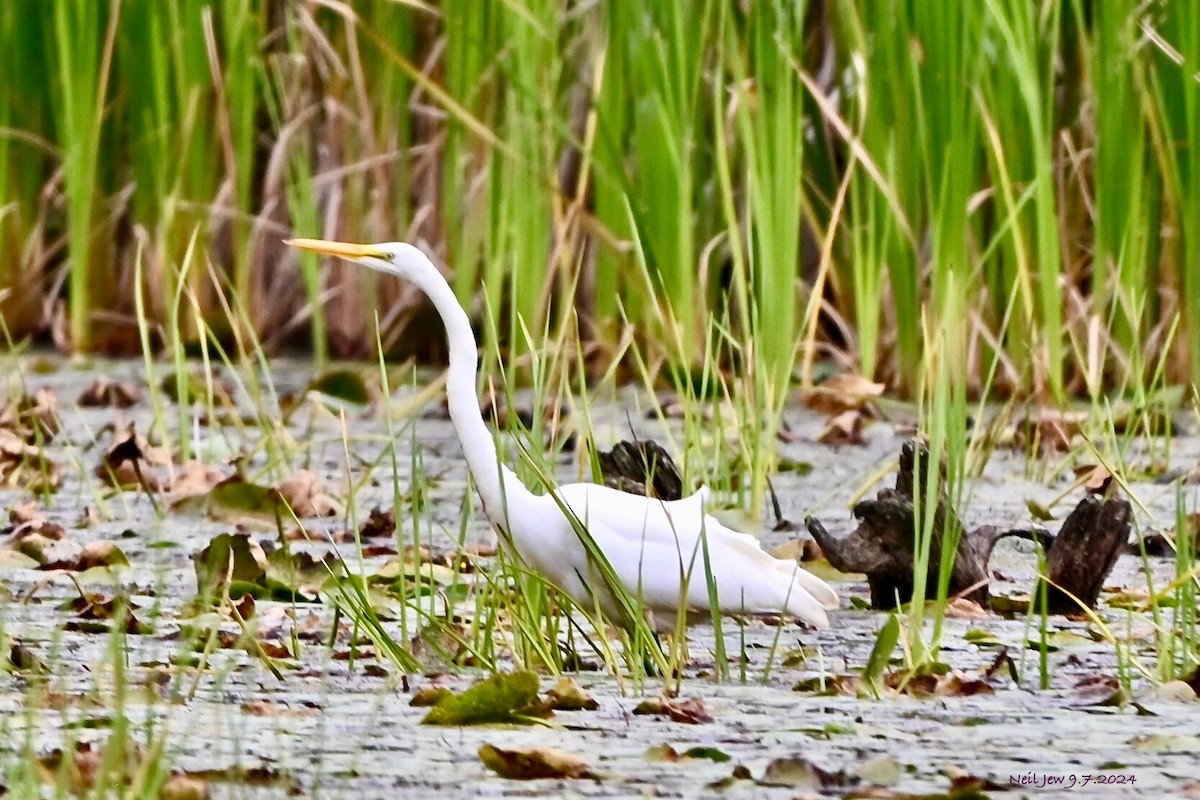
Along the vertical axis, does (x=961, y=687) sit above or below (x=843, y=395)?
below

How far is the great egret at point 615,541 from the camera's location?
108 inches

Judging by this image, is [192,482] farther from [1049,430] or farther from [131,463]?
[1049,430]

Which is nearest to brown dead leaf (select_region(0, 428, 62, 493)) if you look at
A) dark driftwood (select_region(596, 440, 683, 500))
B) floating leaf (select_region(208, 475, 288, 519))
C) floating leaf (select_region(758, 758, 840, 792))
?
floating leaf (select_region(208, 475, 288, 519))

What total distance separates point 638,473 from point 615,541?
0.62 meters

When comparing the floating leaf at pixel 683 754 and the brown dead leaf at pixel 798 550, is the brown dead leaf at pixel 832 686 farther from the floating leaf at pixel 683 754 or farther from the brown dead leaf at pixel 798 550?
the brown dead leaf at pixel 798 550

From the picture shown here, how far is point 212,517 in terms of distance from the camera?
12.1ft

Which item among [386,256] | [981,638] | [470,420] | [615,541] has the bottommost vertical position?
[981,638]

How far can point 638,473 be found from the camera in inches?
134

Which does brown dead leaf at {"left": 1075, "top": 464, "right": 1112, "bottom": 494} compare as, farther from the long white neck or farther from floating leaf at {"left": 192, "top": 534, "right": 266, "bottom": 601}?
floating leaf at {"left": 192, "top": 534, "right": 266, "bottom": 601}

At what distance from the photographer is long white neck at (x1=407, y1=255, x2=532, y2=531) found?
9.02 ft

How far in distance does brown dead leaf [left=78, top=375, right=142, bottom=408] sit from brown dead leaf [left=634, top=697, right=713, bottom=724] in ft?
10.4

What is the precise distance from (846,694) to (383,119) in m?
3.71

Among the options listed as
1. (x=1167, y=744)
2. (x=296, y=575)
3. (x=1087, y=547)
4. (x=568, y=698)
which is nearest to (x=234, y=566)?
(x=296, y=575)

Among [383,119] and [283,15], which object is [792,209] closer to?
[383,119]
